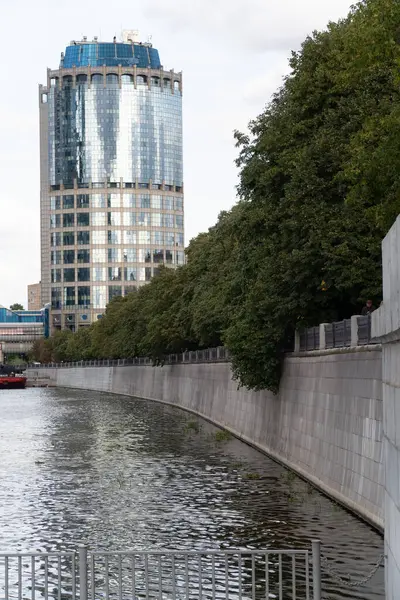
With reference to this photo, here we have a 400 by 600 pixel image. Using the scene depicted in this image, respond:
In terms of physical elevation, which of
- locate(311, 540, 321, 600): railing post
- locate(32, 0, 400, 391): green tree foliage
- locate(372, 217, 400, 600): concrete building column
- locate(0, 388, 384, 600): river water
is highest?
locate(32, 0, 400, 391): green tree foliage

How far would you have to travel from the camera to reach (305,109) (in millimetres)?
46500

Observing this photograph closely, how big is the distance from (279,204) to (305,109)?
400 cm

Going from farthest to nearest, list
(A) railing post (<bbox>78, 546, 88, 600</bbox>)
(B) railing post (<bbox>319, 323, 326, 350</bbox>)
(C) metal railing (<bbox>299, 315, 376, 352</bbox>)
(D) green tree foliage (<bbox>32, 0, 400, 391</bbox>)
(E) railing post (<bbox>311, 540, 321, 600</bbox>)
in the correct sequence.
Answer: (B) railing post (<bbox>319, 323, 326, 350</bbox>), (D) green tree foliage (<bbox>32, 0, 400, 391</bbox>), (C) metal railing (<bbox>299, 315, 376, 352</bbox>), (E) railing post (<bbox>311, 540, 321, 600</bbox>), (A) railing post (<bbox>78, 546, 88, 600</bbox>)

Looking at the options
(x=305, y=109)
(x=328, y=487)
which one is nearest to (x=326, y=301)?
(x=305, y=109)

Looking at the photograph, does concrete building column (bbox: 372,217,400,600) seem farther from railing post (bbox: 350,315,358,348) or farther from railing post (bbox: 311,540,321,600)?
railing post (bbox: 350,315,358,348)

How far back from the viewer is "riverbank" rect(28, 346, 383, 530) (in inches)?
1204

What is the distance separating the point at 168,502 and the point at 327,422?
6.04m

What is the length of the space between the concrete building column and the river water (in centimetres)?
248

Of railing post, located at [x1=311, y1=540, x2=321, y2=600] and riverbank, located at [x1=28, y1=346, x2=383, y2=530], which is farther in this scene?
riverbank, located at [x1=28, y1=346, x2=383, y2=530]

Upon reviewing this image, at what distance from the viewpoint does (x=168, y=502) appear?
36.2 m

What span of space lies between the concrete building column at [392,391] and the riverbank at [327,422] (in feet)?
28.3

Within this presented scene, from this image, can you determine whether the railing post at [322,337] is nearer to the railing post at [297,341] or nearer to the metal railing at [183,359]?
the railing post at [297,341]

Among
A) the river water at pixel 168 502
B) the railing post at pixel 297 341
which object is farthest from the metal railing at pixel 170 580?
the railing post at pixel 297 341

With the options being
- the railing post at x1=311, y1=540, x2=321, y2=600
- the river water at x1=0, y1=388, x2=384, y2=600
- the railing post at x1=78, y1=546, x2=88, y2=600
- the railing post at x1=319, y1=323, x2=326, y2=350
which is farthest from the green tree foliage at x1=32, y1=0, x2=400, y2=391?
the railing post at x1=78, y1=546, x2=88, y2=600
